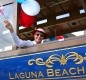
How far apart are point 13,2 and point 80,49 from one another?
147 cm

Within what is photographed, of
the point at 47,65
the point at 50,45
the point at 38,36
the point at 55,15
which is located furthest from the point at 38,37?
the point at 55,15

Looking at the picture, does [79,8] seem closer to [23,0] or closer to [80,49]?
[23,0]

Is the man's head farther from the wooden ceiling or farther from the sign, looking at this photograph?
the wooden ceiling

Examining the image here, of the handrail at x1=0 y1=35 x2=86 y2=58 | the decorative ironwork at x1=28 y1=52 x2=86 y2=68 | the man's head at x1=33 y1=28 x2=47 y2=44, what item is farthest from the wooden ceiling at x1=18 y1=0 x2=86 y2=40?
the decorative ironwork at x1=28 y1=52 x2=86 y2=68

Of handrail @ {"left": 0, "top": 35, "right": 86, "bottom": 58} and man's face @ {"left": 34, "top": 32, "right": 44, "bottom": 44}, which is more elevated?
man's face @ {"left": 34, "top": 32, "right": 44, "bottom": 44}

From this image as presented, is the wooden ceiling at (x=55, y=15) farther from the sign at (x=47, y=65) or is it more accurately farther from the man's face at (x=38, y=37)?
the sign at (x=47, y=65)

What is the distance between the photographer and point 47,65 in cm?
331

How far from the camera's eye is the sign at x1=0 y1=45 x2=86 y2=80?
3.10m

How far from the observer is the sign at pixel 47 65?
310 cm

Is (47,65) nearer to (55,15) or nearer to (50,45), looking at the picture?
(50,45)

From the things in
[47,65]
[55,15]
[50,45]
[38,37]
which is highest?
[55,15]

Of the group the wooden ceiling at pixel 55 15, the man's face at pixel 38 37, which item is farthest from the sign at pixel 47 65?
the wooden ceiling at pixel 55 15

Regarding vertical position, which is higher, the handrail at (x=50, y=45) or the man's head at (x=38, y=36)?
the man's head at (x=38, y=36)

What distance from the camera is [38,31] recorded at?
372 cm
